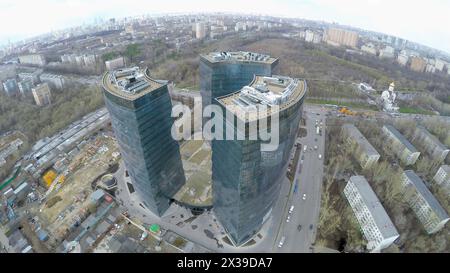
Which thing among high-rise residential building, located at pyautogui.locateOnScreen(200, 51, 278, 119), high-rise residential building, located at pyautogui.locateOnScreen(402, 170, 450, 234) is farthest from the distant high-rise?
high-rise residential building, located at pyautogui.locateOnScreen(402, 170, 450, 234)

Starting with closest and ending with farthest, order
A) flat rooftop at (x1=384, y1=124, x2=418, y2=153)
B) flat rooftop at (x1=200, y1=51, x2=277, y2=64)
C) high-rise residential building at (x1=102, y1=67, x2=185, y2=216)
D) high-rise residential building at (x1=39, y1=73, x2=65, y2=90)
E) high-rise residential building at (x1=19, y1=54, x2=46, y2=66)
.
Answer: high-rise residential building at (x1=102, y1=67, x2=185, y2=216), flat rooftop at (x1=200, y1=51, x2=277, y2=64), flat rooftop at (x1=384, y1=124, x2=418, y2=153), high-rise residential building at (x1=39, y1=73, x2=65, y2=90), high-rise residential building at (x1=19, y1=54, x2=46, y2=66)

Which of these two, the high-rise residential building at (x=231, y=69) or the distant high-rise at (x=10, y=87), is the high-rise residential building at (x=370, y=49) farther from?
the distant high-rise at (x=10, y=87)

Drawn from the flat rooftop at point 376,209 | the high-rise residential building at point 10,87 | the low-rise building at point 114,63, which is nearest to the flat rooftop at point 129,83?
the flat rooftop at point 376,209

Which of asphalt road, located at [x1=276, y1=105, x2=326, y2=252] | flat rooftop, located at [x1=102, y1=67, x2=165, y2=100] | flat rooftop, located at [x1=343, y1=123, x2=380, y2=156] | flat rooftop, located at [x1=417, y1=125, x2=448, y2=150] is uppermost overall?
flat rooftop, located at [x1=102, y1=67, x2=165, y2=100]

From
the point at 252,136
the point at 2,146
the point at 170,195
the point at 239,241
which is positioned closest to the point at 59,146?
the point at 2,146

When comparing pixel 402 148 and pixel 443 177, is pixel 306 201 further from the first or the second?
pixel 443 177

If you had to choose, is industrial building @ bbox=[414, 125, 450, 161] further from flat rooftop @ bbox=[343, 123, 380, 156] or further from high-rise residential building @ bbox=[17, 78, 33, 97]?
high-rise residential building @ bbox=[17, 78, 33, 97]
